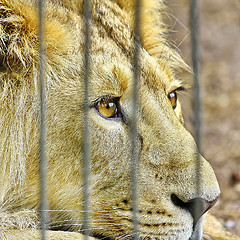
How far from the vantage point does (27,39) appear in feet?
8.18

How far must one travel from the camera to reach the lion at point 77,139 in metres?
2.43

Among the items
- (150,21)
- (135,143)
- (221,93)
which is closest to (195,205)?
(135,143)

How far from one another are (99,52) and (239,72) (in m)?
5.17

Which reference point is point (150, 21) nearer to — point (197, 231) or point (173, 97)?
point (173, 97)

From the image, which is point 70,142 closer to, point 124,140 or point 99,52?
point 124,140

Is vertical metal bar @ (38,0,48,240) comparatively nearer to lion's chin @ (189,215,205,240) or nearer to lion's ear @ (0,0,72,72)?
lion's ear @ (0,0,72,72)

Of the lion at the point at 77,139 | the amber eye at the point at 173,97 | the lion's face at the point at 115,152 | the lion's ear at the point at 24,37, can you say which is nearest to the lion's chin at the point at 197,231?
the lion at the point at 77,139

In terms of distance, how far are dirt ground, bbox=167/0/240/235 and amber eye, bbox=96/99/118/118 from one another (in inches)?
27.7

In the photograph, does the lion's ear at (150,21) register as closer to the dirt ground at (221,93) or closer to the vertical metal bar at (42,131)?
the dirt ground at (221,93)

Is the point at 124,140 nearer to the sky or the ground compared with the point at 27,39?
nearer to the ground

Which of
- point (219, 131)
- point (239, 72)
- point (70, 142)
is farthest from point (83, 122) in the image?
point (239, 72)

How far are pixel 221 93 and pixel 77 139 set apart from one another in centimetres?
473

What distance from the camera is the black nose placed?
228 cm

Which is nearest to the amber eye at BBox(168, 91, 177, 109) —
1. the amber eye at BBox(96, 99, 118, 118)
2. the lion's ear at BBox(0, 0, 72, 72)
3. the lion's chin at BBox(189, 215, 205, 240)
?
the amber eye at BBox(96, 99, 118, 118)
